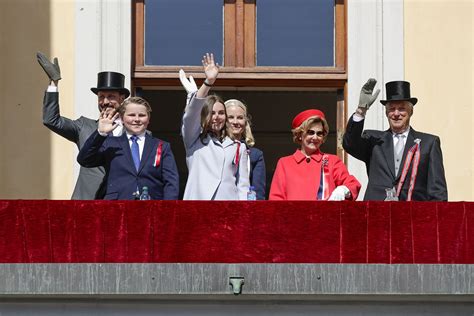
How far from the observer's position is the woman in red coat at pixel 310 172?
363 inches

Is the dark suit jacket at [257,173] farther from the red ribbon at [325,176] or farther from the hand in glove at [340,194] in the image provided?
the hand in glove at [340,194]

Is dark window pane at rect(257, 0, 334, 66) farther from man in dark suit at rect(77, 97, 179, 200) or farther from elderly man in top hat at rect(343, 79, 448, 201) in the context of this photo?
man in dark suit at rect(77, 97, 179, 200)

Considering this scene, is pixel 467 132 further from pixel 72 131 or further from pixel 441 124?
pixel 72 131

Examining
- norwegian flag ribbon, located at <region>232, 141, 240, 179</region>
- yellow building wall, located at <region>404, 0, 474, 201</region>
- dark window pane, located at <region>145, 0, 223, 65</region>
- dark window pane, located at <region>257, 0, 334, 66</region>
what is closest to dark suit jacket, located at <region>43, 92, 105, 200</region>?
norwegian flag ribbon, located at <region>232, 141, 240, 179</region>

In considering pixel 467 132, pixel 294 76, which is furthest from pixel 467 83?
pixel 294 76

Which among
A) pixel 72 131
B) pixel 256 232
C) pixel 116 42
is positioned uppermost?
pixel 116 42

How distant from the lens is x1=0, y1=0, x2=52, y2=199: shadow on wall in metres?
11.3

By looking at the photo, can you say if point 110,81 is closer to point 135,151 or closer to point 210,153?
point 135,151

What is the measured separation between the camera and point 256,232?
27.2ft

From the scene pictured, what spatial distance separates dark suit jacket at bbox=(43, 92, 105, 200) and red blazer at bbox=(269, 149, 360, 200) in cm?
117

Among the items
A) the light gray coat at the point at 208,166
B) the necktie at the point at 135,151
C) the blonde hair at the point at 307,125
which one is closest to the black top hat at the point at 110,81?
the necktie at the point at 135,151

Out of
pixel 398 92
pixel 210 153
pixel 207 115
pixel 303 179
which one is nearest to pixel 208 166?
pixel 210 153

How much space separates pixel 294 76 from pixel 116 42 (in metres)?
1.44

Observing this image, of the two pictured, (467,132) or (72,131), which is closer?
(72,131)
